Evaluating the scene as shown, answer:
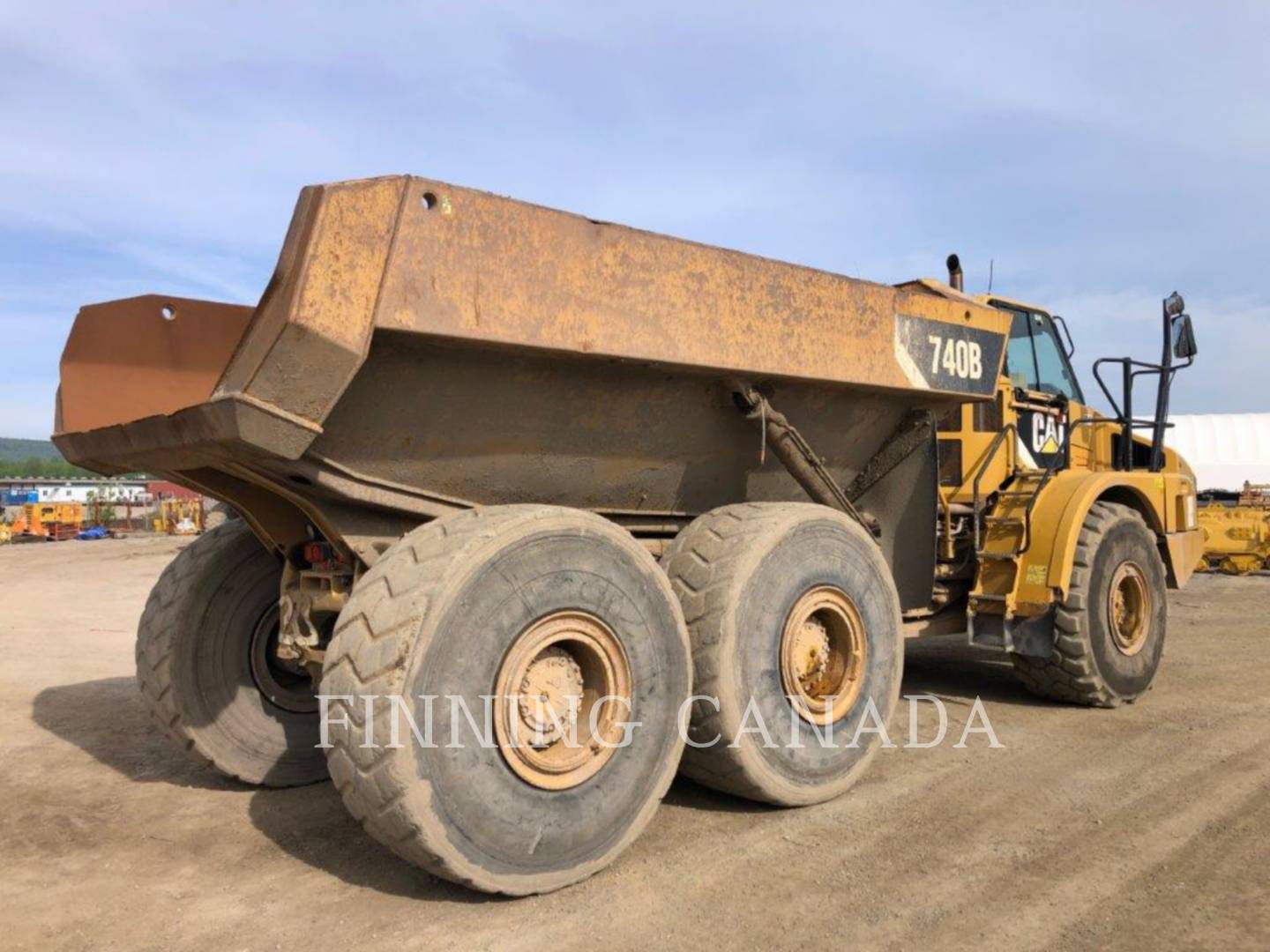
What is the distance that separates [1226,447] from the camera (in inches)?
1636

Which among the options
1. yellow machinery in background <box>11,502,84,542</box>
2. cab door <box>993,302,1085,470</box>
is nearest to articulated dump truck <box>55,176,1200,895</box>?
cab door <box>993,302,1085,470</box>

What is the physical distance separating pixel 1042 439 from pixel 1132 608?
1.20 m

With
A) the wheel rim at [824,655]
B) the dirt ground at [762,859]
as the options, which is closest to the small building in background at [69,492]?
the dirt ground at [762,859]

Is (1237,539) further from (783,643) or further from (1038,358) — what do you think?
(783,643)

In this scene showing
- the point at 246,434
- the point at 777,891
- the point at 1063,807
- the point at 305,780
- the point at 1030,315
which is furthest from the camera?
the point at 1030,315

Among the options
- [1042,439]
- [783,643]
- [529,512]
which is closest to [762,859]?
[783,643]

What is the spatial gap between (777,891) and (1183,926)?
1.20 meters

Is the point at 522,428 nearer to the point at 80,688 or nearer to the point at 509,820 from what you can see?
the point at 509,820

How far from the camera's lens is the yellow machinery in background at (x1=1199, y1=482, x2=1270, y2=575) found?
15.9 m

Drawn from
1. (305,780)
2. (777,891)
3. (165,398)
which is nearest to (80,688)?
(305,780)

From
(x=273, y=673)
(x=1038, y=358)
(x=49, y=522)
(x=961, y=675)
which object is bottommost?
(x=49, y=522)

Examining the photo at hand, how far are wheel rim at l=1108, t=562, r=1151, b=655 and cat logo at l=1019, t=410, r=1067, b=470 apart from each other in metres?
0.80

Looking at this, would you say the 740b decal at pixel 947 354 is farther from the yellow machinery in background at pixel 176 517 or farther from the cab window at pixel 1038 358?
the yellow machinery in background at pixel 176 517

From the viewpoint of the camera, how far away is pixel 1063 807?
4.18 metres
